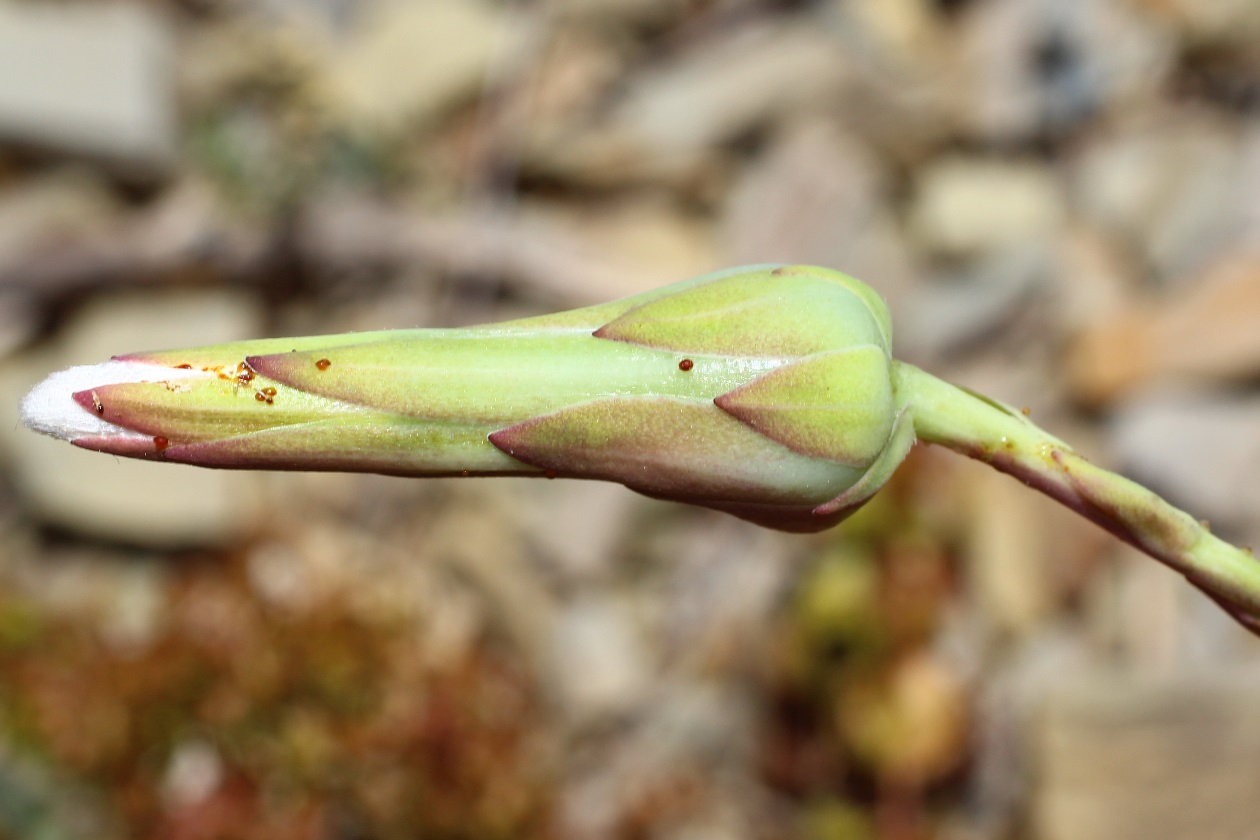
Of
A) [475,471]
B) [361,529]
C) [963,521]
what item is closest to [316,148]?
[361,529]

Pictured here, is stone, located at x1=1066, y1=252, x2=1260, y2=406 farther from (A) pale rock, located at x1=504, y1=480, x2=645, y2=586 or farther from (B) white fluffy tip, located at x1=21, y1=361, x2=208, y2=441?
(B) white fluffy tip, located at x1=21, y1=361, x2=208, y2=441

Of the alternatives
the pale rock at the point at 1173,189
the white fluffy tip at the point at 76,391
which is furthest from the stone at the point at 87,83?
the white fluffy tip at the point at 76,391

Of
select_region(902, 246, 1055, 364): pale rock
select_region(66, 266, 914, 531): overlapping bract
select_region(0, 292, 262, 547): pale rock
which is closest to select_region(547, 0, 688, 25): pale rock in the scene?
select_region(902, 246, 1055, 364): pale rock

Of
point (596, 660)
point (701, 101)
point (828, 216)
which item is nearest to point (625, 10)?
point (701, 101)

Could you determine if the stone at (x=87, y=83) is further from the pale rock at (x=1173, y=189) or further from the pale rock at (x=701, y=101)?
the pale rock at (x=1173, y=189)

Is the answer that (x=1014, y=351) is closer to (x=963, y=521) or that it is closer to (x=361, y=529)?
(x=963, y=521)

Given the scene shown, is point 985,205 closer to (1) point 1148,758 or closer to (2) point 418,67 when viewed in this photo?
(1) point 1148,758

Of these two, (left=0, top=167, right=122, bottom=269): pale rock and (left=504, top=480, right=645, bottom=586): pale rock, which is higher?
(left=0, top=167, right=122, bottom=269): pale rock
